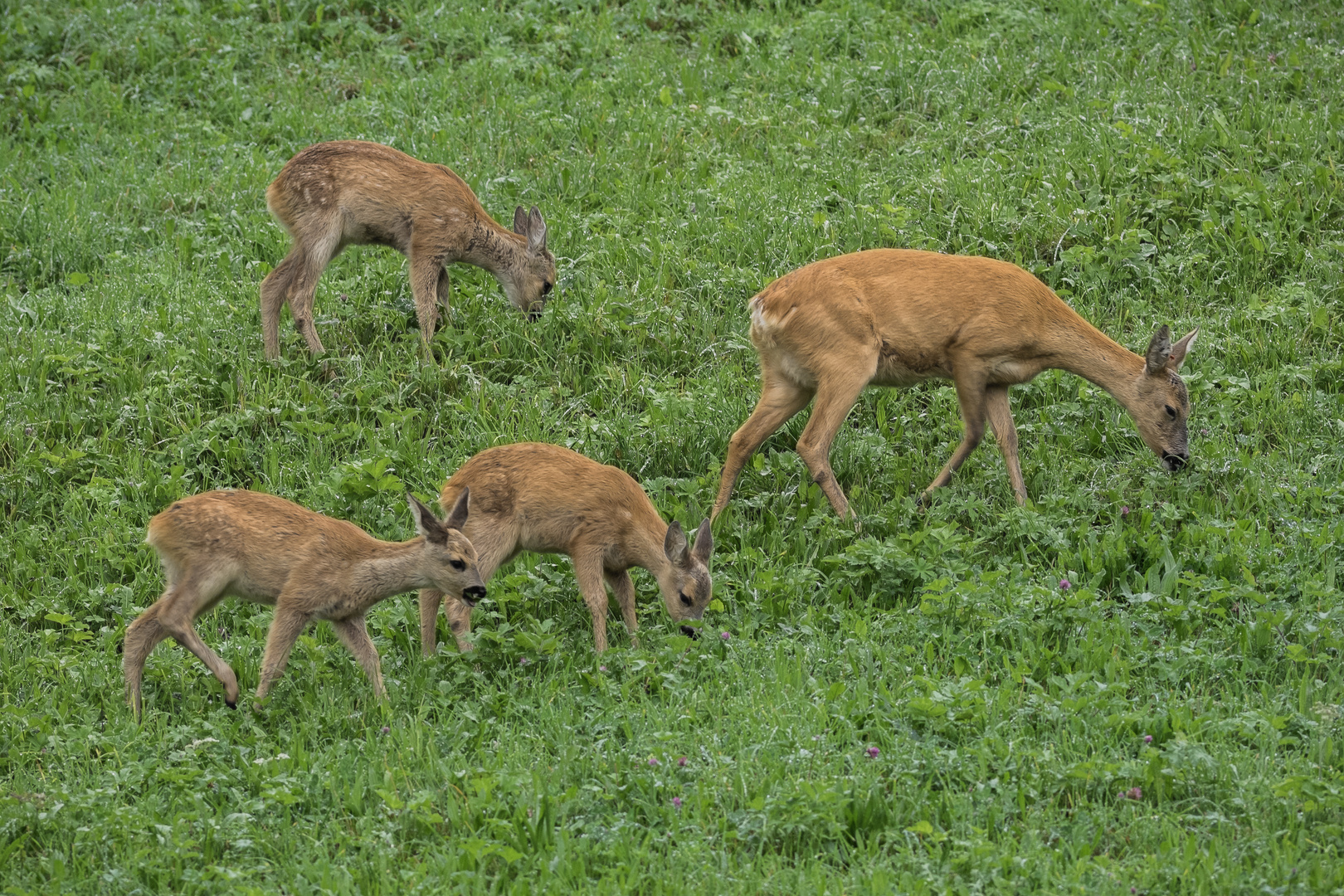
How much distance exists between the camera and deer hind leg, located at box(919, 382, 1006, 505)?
847 cm

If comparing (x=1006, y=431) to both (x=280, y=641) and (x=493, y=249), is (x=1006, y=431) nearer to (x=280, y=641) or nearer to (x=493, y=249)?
(x=493, y=249)

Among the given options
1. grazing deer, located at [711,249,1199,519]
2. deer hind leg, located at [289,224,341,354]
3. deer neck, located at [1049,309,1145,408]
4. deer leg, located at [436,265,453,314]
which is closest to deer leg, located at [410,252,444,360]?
deer leg, located at [436,265,453,314]

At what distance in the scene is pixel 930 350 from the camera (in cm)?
839

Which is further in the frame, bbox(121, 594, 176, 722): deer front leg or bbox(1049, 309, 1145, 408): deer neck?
bbox(1049, 309, 1145, 408): deer neck

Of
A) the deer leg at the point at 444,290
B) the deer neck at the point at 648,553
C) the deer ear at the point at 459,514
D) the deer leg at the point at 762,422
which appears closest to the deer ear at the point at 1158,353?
the deer leg at the point at 762,422

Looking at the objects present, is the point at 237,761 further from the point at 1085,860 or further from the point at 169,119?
the point at 169,119

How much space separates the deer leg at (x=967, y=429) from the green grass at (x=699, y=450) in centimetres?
21

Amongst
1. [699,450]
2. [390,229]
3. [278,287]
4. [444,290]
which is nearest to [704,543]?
[699,450]

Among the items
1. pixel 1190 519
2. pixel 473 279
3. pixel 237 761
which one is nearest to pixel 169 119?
pixel 473 279

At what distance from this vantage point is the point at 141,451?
888cm

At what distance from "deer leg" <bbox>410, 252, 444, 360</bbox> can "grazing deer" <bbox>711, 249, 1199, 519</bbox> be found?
2.45m

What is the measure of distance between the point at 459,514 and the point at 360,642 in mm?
747

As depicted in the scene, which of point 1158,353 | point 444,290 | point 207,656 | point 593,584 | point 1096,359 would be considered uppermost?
point 1158,353

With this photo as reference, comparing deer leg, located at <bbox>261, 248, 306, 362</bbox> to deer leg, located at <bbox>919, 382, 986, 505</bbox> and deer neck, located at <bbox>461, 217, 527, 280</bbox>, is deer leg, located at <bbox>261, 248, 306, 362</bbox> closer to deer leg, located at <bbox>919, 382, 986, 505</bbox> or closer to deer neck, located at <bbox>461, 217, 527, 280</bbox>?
deer neck, located at <bbox>461, 217, 527, 280</bbox>
